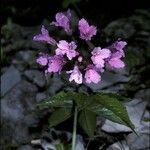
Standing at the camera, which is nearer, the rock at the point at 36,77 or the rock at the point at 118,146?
the rock at the point at 118,146

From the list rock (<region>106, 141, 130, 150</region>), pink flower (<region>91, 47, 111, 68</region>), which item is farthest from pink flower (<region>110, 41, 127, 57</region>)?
rock (<region>106, 141, 130, 150</region>)

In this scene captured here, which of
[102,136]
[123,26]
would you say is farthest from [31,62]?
[102,136]

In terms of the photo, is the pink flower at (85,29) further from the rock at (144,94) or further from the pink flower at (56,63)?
the rock at (144,94)

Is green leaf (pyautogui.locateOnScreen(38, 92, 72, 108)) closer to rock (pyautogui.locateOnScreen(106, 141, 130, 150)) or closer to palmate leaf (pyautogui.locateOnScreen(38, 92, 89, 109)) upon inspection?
palmate leaf (pyautogui.locateOnScreen(38, 92, 89, 109))

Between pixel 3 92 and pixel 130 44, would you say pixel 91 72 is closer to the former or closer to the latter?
pixel 3 92

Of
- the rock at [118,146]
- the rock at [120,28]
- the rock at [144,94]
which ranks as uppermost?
the rock at [120,28]

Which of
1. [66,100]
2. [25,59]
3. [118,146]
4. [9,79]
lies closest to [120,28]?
[25,59]

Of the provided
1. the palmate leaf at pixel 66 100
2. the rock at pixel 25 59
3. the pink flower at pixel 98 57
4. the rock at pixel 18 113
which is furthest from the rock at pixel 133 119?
the rock at pixel 25 59
